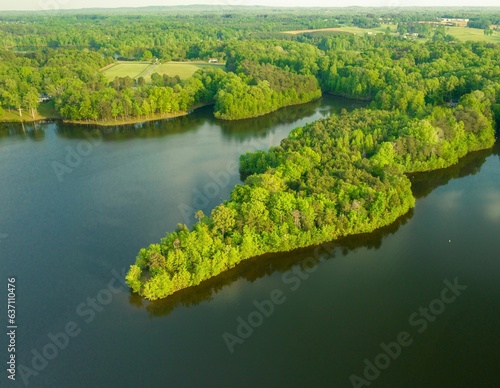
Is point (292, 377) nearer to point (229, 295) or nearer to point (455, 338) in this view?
point (229, 295)

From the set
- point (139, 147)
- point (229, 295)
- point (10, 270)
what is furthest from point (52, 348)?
point (139, 147)

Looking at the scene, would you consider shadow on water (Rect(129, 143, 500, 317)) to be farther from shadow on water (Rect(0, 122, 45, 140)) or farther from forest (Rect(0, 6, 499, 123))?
shadow on water (Rect(0, 122, 45, 140))

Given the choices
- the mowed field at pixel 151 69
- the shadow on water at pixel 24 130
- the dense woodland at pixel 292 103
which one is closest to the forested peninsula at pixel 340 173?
the dense woodland at pixel 292 103

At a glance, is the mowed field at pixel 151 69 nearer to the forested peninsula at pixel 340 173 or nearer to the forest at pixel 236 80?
the forest at pixel 236 80

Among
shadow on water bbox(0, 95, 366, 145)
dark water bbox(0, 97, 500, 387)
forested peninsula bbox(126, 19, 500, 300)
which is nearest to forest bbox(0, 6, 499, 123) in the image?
forested peninsula bbox(126, 19, 500, 300)

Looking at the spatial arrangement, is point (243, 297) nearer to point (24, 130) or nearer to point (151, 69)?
point (24, 130)

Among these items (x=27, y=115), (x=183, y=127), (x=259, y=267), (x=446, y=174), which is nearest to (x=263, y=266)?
(x=259, y=267)
